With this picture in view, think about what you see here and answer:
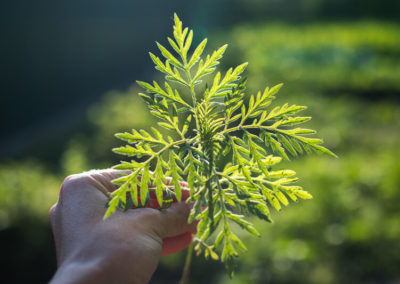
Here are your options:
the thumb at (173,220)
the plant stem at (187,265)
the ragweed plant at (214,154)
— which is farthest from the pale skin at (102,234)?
the ragweed plant at (214,154)

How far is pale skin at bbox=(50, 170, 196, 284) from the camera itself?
1.49m

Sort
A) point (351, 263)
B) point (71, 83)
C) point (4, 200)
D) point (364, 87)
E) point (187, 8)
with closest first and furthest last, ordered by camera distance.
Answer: point (351, 263)
point (4, 200)
point (364, 87)
point (71, 83)
point (187, 8)

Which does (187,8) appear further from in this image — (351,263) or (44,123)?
(351,263)

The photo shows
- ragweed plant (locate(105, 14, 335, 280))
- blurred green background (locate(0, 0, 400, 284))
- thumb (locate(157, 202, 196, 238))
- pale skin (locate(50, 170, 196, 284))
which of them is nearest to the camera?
ragweed plant (locate(105, 14, 335, 280))

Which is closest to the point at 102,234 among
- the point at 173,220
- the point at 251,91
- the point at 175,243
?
the point at 173,220

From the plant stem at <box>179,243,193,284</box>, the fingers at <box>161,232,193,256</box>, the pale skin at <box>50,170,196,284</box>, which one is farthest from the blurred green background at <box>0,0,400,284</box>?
the pale skin at <box>50,170,196,284</box>

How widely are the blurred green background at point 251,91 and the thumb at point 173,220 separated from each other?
2823 mm

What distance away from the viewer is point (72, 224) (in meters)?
1.59

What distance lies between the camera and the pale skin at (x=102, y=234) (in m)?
1.49

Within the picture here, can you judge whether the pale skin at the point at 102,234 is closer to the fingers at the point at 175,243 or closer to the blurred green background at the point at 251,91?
the fingers at the point at 175,243

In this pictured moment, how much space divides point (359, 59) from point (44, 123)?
1037 centimetres

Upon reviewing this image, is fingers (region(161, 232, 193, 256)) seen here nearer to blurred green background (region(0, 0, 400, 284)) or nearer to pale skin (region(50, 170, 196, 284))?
pale skin (region(50, 170, 196, 284))

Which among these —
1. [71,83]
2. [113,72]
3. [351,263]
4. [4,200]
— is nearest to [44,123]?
[71,83]

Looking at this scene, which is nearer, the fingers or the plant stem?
the plant stem
